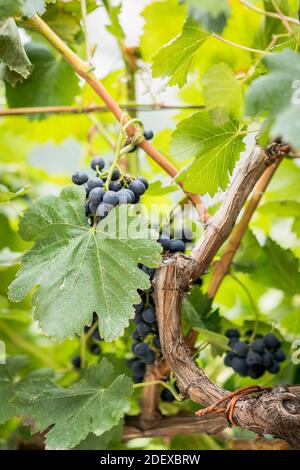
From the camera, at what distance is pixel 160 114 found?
1961 millimetres

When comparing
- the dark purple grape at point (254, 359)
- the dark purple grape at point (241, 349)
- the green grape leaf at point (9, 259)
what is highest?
the green grape leaf at point (9, 259)

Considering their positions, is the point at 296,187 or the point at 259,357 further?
the point at 296,187

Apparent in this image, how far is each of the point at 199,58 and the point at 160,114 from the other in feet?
1.47

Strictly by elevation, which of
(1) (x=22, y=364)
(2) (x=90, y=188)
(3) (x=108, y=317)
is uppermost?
(2) (x=90, y=188)

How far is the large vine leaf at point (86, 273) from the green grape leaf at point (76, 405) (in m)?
0.12

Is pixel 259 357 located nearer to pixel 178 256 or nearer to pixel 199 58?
pixel 178 256

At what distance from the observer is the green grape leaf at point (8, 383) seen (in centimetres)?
103

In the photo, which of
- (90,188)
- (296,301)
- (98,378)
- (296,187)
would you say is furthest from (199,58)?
(98,378)

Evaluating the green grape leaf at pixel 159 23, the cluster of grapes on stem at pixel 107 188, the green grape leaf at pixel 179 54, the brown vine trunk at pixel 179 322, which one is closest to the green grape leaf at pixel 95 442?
the brown vine trunk at pixel 179 322

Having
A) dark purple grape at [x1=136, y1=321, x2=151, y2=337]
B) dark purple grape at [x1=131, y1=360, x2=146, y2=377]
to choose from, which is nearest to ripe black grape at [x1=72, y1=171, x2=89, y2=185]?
dark purple grape at [x1=136, y1=321, x2=151, y2=337]

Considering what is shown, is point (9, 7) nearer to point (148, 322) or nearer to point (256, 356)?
point (148, 322)

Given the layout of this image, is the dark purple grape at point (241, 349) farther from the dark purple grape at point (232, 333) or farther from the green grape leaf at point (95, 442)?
the green grape leaf at point (95, 442)

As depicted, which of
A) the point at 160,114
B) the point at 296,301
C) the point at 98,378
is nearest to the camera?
the point at 98,378

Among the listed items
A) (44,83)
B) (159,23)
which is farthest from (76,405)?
(159,23)
